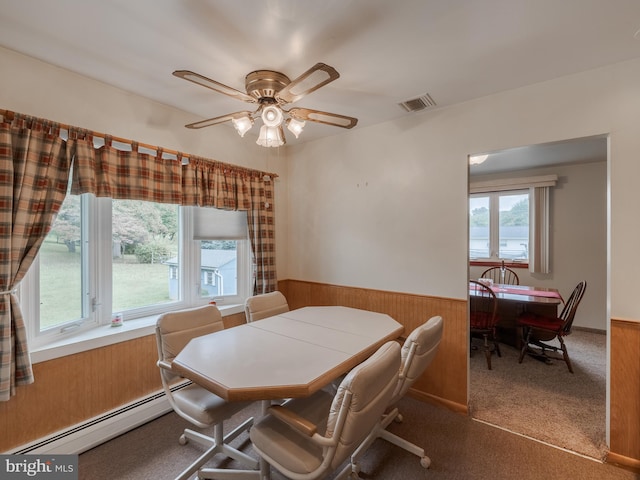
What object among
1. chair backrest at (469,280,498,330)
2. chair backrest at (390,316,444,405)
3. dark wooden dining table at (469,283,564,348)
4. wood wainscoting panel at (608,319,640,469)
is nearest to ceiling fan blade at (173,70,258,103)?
chair backrest at (390,316,444,405)

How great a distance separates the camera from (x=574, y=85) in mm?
1886

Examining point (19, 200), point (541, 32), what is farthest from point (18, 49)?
point (541, 32)

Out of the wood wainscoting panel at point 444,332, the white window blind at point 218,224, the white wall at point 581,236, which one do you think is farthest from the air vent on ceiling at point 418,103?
the white wall at point 581,236

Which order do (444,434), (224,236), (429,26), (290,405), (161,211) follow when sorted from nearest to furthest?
1. (429,26)
2. (290,405)
3. (444,434)
4. (161,211)
5. (224,236)

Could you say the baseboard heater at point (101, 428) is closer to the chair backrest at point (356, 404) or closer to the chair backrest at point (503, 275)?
the chair backrest at point (356, 404)

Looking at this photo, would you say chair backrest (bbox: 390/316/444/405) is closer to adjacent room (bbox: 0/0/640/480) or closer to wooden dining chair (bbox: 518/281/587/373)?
adjacent room (bbox: 0/0/640/480)

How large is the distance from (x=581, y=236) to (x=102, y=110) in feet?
19.2

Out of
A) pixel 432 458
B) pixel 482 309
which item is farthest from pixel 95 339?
pixel 482 309

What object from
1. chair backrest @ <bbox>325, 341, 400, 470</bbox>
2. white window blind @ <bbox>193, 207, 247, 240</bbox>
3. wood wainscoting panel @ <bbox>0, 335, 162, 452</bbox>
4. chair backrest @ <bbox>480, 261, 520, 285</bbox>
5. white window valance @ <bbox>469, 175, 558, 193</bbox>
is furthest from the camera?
chair backrest @ <bbox>480, 261, 520, 285</bbox>

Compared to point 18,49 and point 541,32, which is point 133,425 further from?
point 541,32

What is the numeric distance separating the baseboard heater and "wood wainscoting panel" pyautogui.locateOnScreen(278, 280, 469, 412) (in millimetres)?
1915

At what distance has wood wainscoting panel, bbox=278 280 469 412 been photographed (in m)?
2.29

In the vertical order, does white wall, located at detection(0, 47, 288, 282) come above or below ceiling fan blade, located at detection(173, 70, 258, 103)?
above

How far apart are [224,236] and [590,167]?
510 cm
